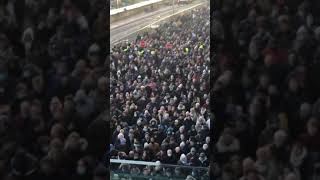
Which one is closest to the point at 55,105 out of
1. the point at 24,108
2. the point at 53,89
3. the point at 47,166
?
the point at 53,89

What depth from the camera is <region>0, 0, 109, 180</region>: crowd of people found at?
113 inches

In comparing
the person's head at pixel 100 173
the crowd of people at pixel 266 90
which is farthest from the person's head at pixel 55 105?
the crowd of people at pixel 266 90

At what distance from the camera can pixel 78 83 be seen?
2889mm

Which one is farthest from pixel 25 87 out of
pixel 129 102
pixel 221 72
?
pixel 129 102

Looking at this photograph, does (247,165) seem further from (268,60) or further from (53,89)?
(53,89)

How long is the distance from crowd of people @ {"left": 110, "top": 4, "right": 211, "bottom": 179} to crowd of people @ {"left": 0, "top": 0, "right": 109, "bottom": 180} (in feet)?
13.1

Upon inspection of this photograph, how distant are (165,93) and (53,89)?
524cm

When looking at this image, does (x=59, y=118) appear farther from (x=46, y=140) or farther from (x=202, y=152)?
(x=202, y=152)

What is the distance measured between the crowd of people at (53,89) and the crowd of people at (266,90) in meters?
0.59

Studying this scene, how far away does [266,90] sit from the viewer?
102 inches

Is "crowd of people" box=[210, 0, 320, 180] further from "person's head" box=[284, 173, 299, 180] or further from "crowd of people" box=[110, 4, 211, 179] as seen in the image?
"crowd of people" box=[110, 4, 211, 179]

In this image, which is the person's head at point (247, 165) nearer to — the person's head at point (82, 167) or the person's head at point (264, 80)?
the person's head at point (264, 80)

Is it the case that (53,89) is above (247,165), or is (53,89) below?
above

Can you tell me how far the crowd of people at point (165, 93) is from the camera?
7.32 metres
